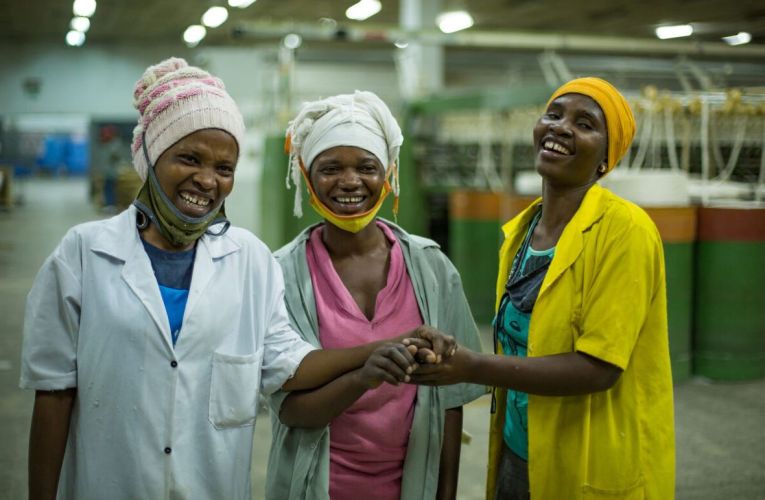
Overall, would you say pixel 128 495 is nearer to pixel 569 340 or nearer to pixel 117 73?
pixel 569 340

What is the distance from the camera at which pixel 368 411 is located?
190 cm

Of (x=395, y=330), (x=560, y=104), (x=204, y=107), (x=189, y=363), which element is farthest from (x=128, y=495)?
(x=560, y=104)

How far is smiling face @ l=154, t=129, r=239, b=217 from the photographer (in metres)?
1.65

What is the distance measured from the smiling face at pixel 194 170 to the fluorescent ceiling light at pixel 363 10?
15.9m

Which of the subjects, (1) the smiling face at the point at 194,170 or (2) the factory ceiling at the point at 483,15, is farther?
(2) the factory ceiling at the point at 483,15

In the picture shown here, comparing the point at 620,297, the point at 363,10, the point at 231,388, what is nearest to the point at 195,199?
the point at 231,388

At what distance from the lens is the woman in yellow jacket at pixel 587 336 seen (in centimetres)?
175

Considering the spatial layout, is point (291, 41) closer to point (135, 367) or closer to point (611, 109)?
point (611, 109)

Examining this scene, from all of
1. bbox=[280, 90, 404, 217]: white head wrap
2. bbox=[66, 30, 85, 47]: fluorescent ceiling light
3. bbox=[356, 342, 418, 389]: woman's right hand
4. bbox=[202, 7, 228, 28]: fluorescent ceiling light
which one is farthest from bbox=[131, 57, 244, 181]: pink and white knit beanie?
bbox=[66, 30, 85, 47]: fluorescent ceiling light

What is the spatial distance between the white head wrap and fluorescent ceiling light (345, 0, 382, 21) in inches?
611

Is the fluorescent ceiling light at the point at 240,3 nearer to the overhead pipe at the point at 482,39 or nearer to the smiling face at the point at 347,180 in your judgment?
the overhead pipe at the point at 482,39

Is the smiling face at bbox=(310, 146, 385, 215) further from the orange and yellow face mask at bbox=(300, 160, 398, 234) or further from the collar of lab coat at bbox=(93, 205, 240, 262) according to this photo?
the collar of lab coat at bbox=(93, 205, 240, 262)

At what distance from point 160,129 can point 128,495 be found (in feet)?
2.48

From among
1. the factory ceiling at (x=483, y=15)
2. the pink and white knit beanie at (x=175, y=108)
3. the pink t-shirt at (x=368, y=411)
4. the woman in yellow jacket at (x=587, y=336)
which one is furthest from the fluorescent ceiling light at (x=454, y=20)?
the pink and white knit beanie at (x=175, y=108)
